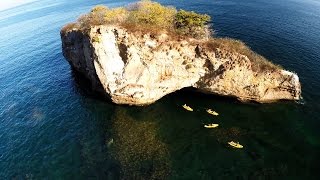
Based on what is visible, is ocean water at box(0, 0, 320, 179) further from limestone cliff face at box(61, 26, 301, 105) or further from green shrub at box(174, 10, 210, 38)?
green shrub at box(174, 10, 210, 38)

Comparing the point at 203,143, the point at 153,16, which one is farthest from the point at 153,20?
the point at 203,143

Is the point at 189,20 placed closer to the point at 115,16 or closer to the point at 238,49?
the point at 238,49

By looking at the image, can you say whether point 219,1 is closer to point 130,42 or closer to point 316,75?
point 316,75

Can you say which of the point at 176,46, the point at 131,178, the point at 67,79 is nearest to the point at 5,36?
the point at 67,79

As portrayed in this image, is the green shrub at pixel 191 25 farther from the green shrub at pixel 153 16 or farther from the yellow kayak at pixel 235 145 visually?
the yellow kayak at pixel 235 145

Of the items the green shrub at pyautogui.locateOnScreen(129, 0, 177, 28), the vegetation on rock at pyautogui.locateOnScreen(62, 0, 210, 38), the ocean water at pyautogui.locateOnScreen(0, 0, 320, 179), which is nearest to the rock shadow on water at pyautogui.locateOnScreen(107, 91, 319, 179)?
the ocean water at pyautogui.locateOnScreen(0, 0, 320, 179)

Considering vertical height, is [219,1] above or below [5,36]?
above

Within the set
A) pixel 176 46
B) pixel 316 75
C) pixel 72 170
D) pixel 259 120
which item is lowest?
pixel 72 170
